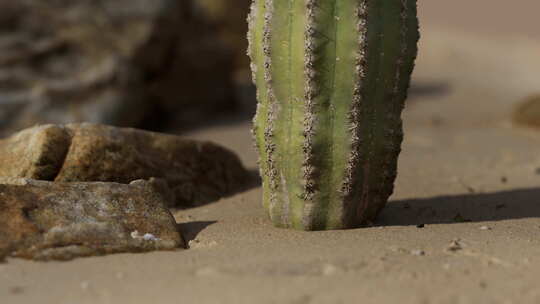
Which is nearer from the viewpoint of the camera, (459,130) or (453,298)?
(453,298)

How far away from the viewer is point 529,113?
7816mm

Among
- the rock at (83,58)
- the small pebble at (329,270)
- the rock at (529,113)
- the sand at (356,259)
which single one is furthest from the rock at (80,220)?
the rock at (529,113)

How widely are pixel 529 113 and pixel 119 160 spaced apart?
503 centimetres

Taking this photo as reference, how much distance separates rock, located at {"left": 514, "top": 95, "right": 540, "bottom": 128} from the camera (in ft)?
25.3

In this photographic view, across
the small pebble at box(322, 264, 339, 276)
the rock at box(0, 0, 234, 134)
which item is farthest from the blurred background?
the small pebble at box(322, 264, 339, 276)

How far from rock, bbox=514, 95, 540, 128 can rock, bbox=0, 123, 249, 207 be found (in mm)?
4101

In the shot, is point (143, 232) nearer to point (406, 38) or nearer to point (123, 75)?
point (406, 38)

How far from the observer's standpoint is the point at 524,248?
10.5 ft

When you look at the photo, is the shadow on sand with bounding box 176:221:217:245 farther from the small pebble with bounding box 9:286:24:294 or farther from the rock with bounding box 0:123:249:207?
the small pebble with bounding box 9:286:24:294

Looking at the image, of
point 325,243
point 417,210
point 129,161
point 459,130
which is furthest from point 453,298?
point 459,130

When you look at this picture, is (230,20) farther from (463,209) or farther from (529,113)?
(463,209)

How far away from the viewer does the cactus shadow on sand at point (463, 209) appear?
3865mm

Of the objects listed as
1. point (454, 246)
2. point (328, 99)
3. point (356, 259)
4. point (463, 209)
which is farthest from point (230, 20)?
point (356, 259)

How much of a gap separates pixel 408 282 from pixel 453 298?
0.60 ft
